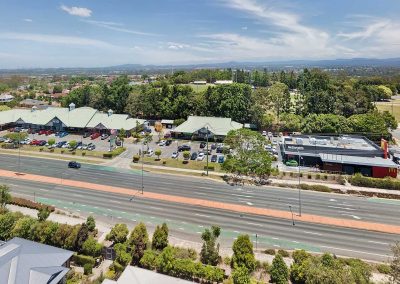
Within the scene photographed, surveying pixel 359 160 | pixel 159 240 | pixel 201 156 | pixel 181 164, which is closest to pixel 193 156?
pixel 201 156

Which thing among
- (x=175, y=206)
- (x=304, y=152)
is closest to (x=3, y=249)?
(x=175, y=206)

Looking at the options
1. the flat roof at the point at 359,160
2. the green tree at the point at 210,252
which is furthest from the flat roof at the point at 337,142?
the green tree at the point at 210,252

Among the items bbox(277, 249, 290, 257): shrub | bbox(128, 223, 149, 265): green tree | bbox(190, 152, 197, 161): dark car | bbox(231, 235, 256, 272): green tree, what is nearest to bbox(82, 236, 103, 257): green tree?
bbox(128, 223, 149, 265): green tree

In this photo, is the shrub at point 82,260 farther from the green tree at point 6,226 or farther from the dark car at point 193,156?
the dark car at point 193,156

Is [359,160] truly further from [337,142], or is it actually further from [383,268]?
[383,268]

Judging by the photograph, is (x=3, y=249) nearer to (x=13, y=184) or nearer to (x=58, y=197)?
(x=58, y=197)

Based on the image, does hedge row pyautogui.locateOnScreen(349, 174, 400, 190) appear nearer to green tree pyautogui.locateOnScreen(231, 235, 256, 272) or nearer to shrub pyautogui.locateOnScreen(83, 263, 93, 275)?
green tree pyautogui.locateOnScreen(231, 235, 256, 272)
